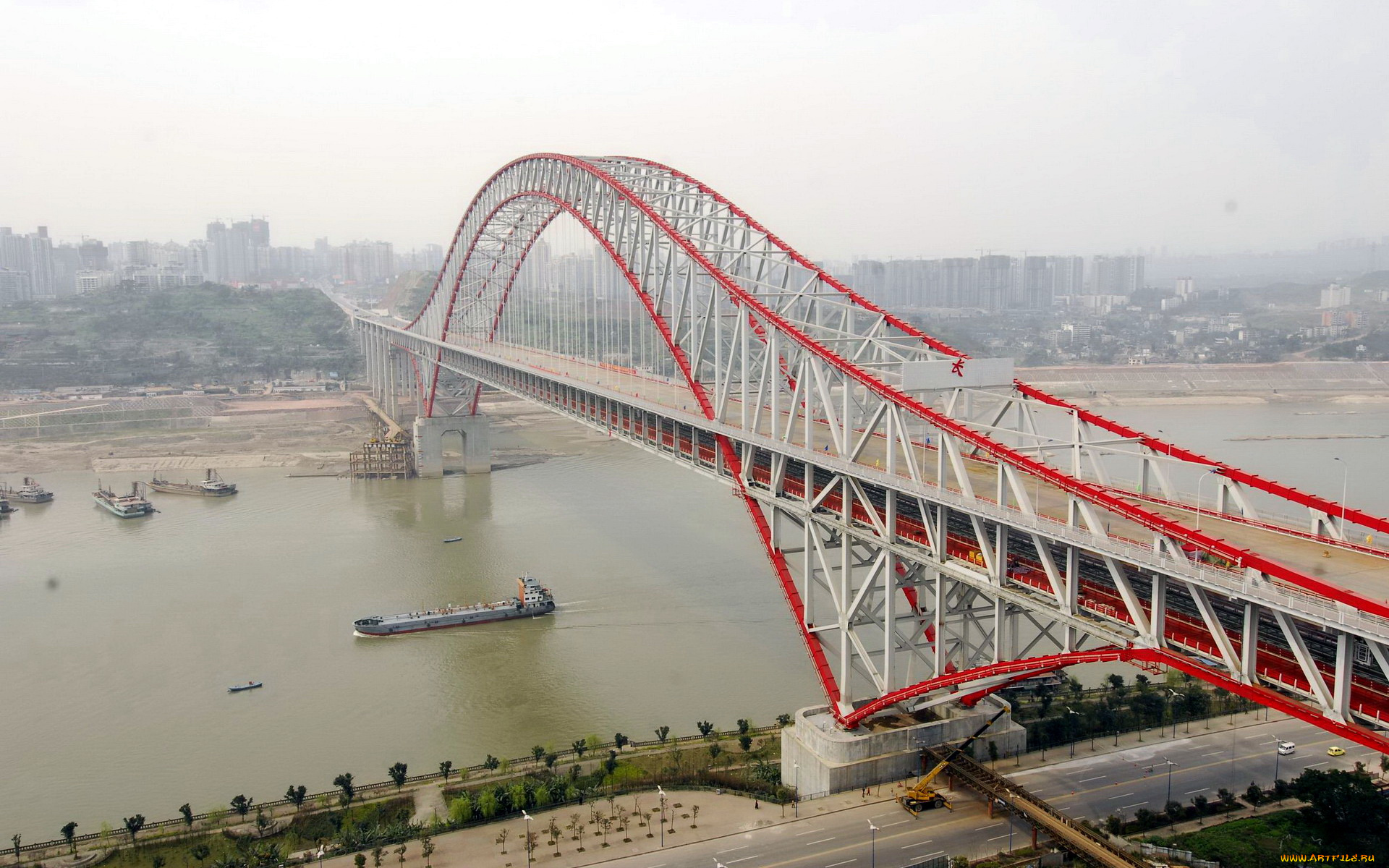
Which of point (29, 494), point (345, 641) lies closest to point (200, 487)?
point (29, 494)

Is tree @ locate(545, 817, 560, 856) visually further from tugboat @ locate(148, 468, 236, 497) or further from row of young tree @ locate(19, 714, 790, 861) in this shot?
tugboat @ locate(148, 468, 236, 497)

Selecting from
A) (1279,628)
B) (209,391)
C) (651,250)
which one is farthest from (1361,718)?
(209,391)

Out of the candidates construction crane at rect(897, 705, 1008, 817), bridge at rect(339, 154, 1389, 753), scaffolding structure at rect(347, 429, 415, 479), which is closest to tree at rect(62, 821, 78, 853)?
bridge at rect(339, 154, 1389, 753)

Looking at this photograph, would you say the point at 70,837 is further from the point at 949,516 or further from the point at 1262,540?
the point at 1262,540

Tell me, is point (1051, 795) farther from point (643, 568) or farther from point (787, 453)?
point (643, 568)

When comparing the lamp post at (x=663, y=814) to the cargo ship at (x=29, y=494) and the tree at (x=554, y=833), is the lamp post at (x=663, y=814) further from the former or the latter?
the cargo ship at (x=29, y=494)
